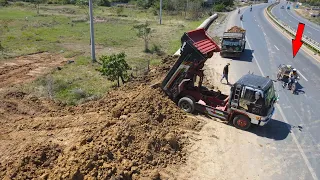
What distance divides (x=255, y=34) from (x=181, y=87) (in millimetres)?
27145

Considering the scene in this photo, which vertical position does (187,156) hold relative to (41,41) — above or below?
below

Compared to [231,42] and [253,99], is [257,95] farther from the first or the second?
[231,42]

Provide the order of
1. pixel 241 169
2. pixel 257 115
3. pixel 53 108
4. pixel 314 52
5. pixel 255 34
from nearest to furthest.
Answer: pixel 241 169 → pixel 257 115 → pixel 53 108 → pixel 314 52 → pixel 255 34

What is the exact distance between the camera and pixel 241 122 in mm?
12531

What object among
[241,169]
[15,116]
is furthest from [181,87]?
[15,116]

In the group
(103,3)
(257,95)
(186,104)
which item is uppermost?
(103,3)

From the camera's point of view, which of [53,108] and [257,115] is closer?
[257,115]

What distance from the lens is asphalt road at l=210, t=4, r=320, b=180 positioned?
10555 millimetres

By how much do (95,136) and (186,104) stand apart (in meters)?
5.10

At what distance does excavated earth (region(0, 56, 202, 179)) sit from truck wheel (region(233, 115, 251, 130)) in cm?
154

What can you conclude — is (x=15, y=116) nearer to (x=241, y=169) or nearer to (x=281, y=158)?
(x=241, y=169)

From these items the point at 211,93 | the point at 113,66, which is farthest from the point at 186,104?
the point at 113,66

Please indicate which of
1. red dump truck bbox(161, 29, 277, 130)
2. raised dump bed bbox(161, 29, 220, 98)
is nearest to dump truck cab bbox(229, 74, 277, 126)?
red dump truck bbox(161, 29, 277, 130)

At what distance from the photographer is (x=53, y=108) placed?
13.8 metres
